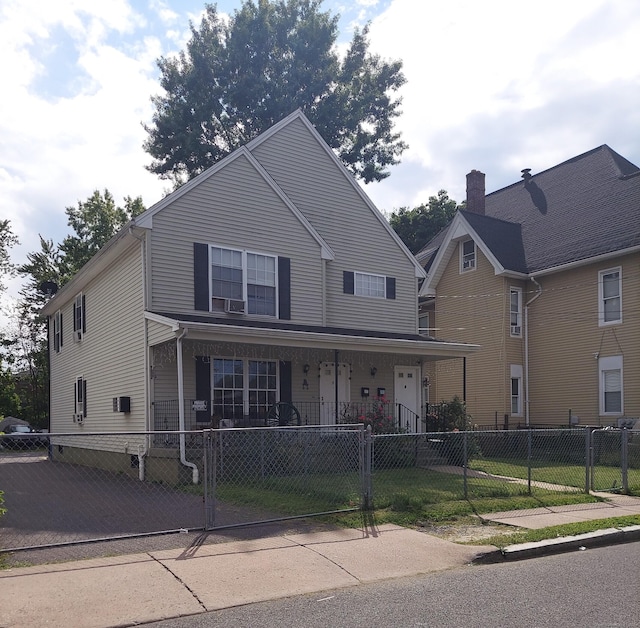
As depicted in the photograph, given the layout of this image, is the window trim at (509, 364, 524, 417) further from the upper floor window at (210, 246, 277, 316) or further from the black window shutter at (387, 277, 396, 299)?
the upper floor window at (210, 246, 277, 316)

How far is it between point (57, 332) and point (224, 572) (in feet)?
62.4

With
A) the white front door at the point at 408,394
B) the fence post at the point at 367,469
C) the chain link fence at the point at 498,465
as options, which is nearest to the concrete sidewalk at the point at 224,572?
the fence post at the point at 367,469

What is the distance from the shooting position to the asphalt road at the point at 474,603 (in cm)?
533

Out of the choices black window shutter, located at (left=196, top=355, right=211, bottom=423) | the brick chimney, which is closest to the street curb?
black window shutter, located at (left=196, top=355, right=211, bottom=423)

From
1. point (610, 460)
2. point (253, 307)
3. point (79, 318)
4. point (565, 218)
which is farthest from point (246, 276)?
point (565, 218)

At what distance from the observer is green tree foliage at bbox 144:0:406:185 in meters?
33.9

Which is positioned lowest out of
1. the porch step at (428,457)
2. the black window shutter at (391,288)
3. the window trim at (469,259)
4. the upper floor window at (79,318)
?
the porch step at (428,457)

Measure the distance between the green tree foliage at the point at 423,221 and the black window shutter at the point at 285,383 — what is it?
24.7m

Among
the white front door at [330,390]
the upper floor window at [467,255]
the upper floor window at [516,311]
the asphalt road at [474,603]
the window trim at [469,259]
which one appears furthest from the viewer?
the upper floor window at [467,255]

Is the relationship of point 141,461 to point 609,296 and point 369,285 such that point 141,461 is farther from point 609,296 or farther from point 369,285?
point 609,296

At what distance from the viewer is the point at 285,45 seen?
34.4m

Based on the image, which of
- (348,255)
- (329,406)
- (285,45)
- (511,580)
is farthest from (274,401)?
(285,45)

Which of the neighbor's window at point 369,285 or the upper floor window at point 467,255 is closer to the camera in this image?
the neighbor's window at point 369,285

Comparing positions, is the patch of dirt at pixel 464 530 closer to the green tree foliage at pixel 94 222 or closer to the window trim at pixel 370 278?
the window trim at pixel 370 278
